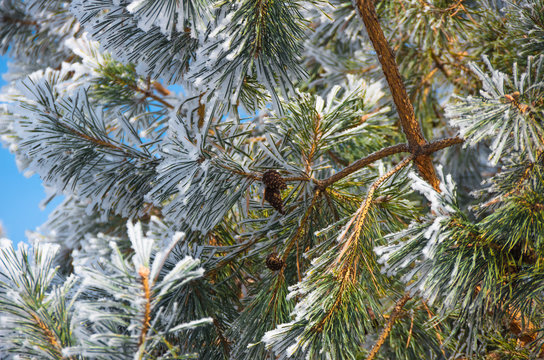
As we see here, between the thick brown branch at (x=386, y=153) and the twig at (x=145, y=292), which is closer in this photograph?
the twig at (x=145, y=292)

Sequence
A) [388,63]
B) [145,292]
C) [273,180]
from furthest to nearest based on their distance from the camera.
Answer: [388,63], [273,180], [145,292]

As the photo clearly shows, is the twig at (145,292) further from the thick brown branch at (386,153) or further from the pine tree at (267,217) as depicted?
the thick brown branch at (386,153)

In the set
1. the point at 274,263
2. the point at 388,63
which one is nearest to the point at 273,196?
the point at 274,263

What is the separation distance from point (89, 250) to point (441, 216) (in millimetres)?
1470

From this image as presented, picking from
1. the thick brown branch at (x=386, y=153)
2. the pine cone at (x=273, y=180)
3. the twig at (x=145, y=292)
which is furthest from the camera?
the thick brown branch at (x=386, y=153)

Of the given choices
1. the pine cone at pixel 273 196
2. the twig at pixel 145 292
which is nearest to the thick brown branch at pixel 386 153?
the pine cone at pixel 273 196

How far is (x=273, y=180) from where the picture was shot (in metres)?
1.05

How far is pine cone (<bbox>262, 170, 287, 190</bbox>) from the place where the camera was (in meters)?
1.05

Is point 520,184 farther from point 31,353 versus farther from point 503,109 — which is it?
point 31,353

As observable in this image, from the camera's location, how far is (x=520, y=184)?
1131mm

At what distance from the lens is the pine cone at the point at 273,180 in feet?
3.44

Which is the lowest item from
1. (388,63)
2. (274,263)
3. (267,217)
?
(274,263)

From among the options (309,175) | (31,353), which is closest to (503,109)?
(309,175)

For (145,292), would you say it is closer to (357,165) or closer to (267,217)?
(267,217)
